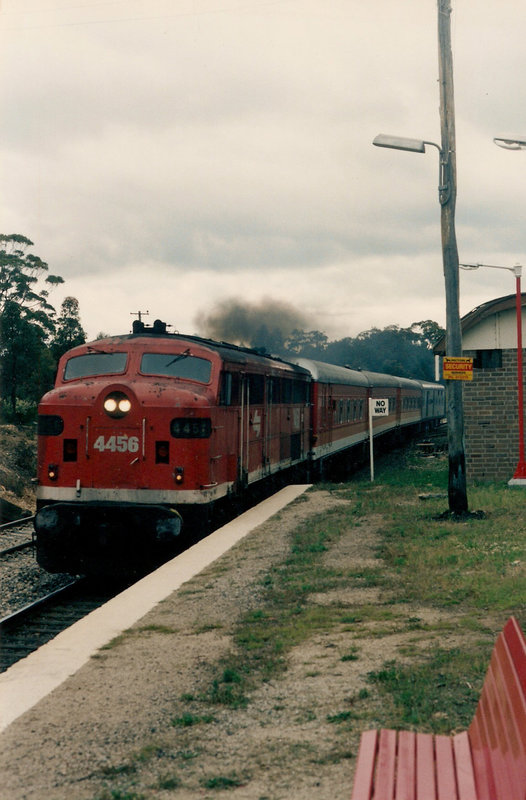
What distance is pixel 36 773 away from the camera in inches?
166

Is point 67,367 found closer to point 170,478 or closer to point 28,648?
point 170,478

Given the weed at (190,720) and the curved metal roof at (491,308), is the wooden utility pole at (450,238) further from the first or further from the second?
the weed at (190,720)

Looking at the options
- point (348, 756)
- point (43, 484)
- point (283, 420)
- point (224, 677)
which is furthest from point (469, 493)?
point (348, 756)

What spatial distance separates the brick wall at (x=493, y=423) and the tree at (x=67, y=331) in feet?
106

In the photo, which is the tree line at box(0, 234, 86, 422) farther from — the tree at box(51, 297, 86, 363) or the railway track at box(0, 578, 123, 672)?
the railway track at box(0, 578, 123, 672)

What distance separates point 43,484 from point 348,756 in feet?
25.5

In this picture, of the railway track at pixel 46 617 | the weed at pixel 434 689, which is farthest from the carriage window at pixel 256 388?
the weed at pixel 434 689

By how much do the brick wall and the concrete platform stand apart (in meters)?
8.04

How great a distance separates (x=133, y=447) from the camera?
11023 mm

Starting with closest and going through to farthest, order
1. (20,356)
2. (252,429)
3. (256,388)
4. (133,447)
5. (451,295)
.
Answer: (133,447) → (451,295) → (252,429) → (256,388) → (20,356)

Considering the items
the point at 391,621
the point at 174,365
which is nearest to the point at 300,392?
the point at 174,365

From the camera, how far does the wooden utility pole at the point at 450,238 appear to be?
43.4ft

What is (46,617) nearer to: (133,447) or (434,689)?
(133,447)

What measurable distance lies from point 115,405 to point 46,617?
2.77 m
